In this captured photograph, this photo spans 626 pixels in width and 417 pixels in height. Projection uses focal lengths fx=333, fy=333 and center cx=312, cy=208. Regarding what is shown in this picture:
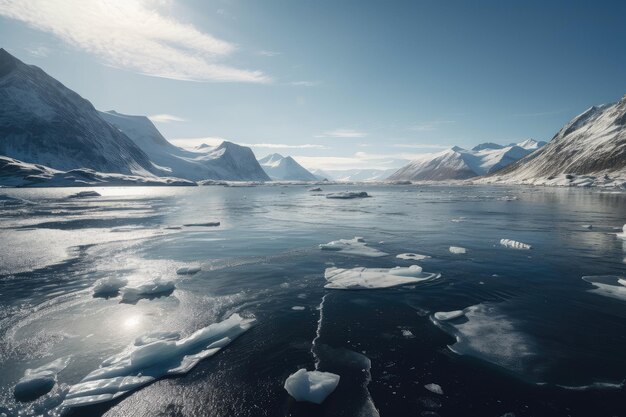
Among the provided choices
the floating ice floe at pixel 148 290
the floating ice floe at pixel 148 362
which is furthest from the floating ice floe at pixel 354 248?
the floating ice floe at pixel 148 362

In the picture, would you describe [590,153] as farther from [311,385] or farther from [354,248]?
[311,385]

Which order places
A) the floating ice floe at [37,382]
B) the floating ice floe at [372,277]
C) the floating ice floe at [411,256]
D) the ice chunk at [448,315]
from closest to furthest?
the floating ice floe at [37,382], the ice chunk at [448,315], the floating ice floe at [372,277], the floating ice floe at [411,256]

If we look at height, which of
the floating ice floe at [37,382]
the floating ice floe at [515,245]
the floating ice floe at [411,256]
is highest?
the floating ice floe at [515,245]

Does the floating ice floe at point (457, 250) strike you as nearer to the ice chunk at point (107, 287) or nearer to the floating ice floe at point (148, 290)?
the floating ice floe at point (148, 290)

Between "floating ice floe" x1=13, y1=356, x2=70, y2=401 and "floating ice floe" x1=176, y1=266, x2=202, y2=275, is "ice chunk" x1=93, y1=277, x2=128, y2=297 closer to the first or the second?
"floating ice floe" x1=176, y1=266, x2=202, y2=275

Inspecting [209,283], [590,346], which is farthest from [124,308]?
[590,346]

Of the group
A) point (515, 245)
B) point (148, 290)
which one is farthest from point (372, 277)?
point (515, 245)

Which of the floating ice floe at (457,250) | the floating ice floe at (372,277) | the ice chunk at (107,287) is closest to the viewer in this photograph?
the ice chunk at (107,287)

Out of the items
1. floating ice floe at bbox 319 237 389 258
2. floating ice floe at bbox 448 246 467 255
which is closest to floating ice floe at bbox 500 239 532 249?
floating ice floe at bbox 448 246 467 255
